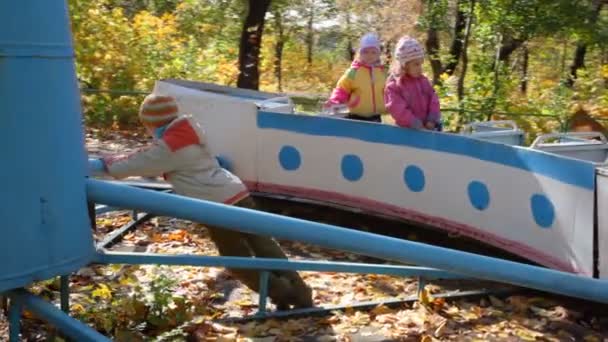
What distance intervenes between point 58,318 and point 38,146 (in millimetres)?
569

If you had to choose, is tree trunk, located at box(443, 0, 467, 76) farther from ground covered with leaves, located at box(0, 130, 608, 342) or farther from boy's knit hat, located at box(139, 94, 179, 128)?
boy's knit hat, located at box(139, 94, 179, 128)

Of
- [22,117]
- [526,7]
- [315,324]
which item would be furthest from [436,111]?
[526,7]

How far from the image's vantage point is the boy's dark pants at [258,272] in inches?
168

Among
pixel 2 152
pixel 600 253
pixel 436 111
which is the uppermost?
pixel 2 152

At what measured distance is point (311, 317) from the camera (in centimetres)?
446

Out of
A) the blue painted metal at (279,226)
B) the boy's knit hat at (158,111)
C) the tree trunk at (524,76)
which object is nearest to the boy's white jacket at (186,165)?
the boy's knit hat at (158,111)

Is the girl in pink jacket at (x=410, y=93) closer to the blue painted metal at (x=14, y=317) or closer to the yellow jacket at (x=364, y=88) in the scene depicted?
the yellow jacket at (x=364, y=88)

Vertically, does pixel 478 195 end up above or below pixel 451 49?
below

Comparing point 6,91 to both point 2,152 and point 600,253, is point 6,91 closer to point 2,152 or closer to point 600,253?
point 2,152

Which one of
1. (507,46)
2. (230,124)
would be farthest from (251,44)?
(230,124)

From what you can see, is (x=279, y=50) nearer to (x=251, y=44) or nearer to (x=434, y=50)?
(x=434, y=50)

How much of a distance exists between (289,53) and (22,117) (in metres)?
26.1

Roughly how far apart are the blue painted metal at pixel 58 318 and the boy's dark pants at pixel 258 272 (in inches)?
71.6

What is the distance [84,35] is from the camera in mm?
13250
